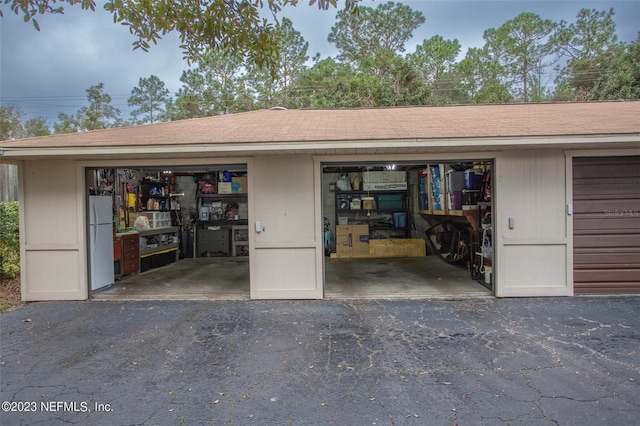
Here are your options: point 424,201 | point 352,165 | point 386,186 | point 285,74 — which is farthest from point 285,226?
point 285,74

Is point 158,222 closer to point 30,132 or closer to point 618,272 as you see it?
point 618,272

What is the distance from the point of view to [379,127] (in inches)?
237

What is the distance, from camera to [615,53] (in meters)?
21.1

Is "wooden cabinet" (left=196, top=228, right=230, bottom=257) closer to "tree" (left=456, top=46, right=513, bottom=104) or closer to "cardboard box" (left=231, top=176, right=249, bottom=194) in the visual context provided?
"cardboard box" (left=231, top=176, right=249, bottom=194)

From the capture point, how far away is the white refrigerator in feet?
20.4

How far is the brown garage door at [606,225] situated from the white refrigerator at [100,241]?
752cm

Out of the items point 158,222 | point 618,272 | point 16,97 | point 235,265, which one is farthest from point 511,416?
point 16,97

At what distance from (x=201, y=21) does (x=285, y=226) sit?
3.11 meters

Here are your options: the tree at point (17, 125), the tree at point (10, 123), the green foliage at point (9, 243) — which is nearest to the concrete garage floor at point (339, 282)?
the green foliage at point (9, 243)

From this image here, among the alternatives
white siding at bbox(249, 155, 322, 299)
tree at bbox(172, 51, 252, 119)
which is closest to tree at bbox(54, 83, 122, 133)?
tree at bbox(172, 51, 252, 119)

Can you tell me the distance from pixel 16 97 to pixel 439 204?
31.7m

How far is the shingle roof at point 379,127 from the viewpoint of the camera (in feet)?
17.4

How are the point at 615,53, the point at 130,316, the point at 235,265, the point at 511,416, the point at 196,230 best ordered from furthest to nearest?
the point at 615,53 < the point at 196,230 < the point at 235,265 < the point at 130,316 < the point at 511,416

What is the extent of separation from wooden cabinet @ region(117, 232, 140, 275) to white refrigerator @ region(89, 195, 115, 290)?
0.75 metres
